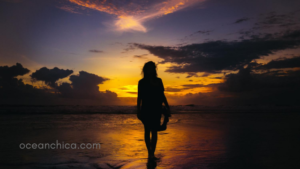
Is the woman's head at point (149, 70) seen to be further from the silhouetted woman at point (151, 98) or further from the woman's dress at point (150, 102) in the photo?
the woman's dress at point (150, 102)

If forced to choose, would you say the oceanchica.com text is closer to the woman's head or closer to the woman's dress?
the woman's dress

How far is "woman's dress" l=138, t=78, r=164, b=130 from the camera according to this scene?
4.50 metres

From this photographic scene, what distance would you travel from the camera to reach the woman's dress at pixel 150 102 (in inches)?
177

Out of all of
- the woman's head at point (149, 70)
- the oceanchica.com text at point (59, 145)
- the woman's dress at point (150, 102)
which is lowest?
the oceanchica.com text at point (59, 145)

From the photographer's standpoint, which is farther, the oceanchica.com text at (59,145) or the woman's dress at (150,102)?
the oceanchica.com text at (59,145)

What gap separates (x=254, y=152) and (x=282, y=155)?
598mm

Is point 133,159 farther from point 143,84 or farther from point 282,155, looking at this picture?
point 282,155

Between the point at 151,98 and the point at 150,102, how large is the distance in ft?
0.30

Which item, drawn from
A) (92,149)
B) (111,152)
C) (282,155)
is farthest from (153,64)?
(282,155)

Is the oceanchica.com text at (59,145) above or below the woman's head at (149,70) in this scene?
below

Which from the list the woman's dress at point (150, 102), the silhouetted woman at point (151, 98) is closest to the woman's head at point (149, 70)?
the silhouetted woman at point (151, 98)

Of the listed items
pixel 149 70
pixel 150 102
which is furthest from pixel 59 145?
pixel 149 70

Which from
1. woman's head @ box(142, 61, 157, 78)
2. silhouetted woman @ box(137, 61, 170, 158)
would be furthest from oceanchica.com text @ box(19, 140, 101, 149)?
woman's head @ box(142, 61, 157, 78)

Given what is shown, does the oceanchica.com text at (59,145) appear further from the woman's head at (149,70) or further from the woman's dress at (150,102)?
the woman's head at (149,70)
